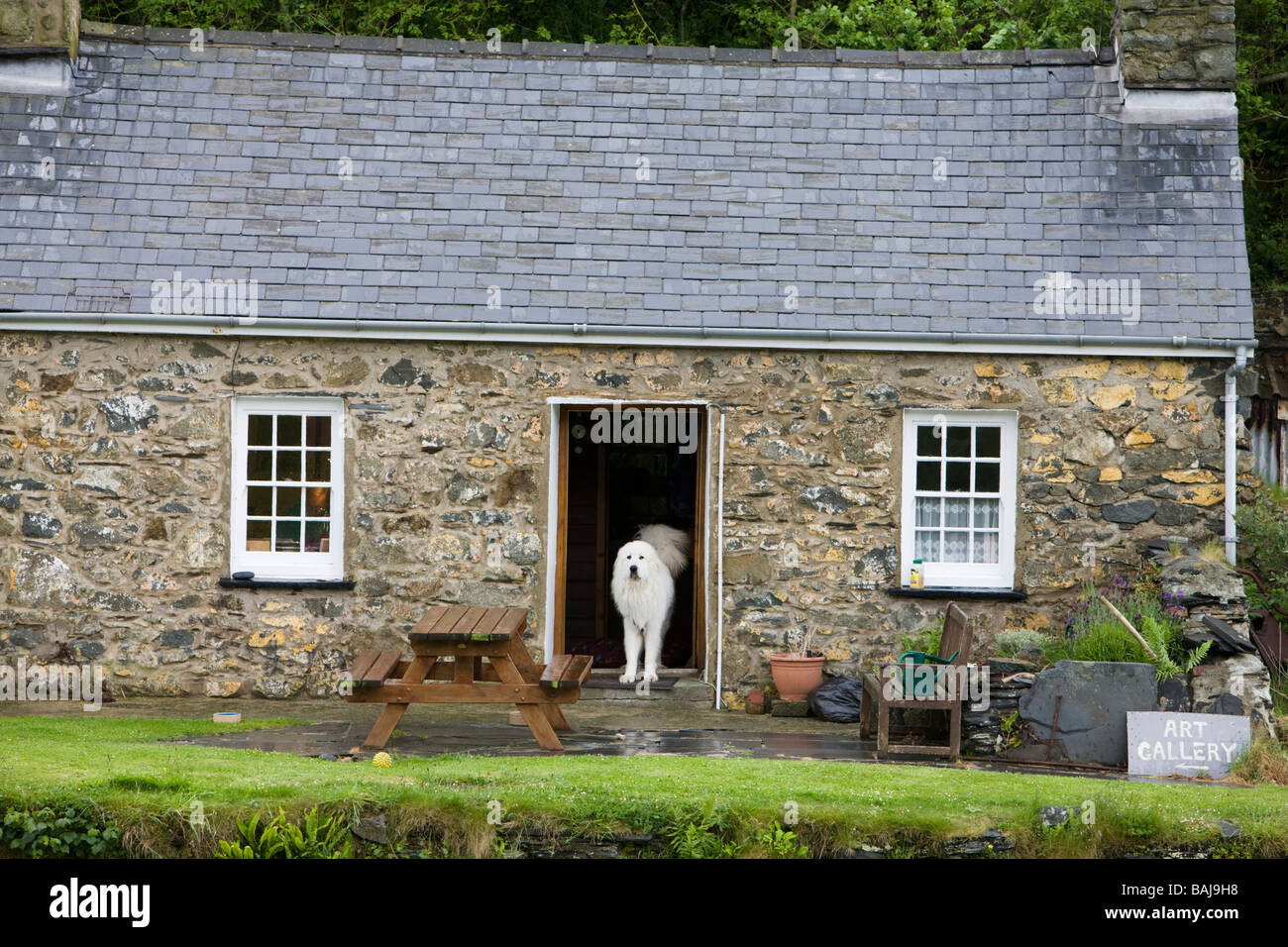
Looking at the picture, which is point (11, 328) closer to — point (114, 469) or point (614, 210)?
point (114, 469)

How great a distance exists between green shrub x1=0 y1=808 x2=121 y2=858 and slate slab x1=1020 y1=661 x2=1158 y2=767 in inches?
241

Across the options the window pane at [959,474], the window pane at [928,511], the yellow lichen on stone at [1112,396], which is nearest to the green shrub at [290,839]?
the window pane at [928,511]

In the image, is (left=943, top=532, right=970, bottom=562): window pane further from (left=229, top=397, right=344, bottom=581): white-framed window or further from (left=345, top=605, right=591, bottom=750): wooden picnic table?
(left=229, top=397, right=344, bottom=581): white-framed window

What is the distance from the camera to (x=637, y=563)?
12320 mm

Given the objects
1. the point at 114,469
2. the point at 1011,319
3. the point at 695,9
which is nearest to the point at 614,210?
the point at 1011,319

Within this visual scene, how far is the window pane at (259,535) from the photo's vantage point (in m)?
12.1

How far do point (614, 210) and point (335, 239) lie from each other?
8.12 feet

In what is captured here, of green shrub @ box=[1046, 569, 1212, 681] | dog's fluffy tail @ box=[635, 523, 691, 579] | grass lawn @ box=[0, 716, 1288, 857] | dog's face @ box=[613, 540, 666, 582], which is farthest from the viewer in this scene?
dog's fluffy tail @ box=[635, 523, 691, 579]

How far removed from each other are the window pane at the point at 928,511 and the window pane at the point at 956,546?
17cm

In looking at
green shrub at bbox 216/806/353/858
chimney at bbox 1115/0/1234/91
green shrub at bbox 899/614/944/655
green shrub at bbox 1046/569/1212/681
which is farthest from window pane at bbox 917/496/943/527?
green shrub at bbox 216/806/353/858

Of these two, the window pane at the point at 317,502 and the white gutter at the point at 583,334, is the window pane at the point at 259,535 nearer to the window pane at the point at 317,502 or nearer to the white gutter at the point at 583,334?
the window pane at the point at 317,502

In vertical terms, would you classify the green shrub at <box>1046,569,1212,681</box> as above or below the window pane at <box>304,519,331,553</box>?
below

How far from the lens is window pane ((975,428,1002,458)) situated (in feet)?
39.7

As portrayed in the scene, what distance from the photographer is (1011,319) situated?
38.8 feet
